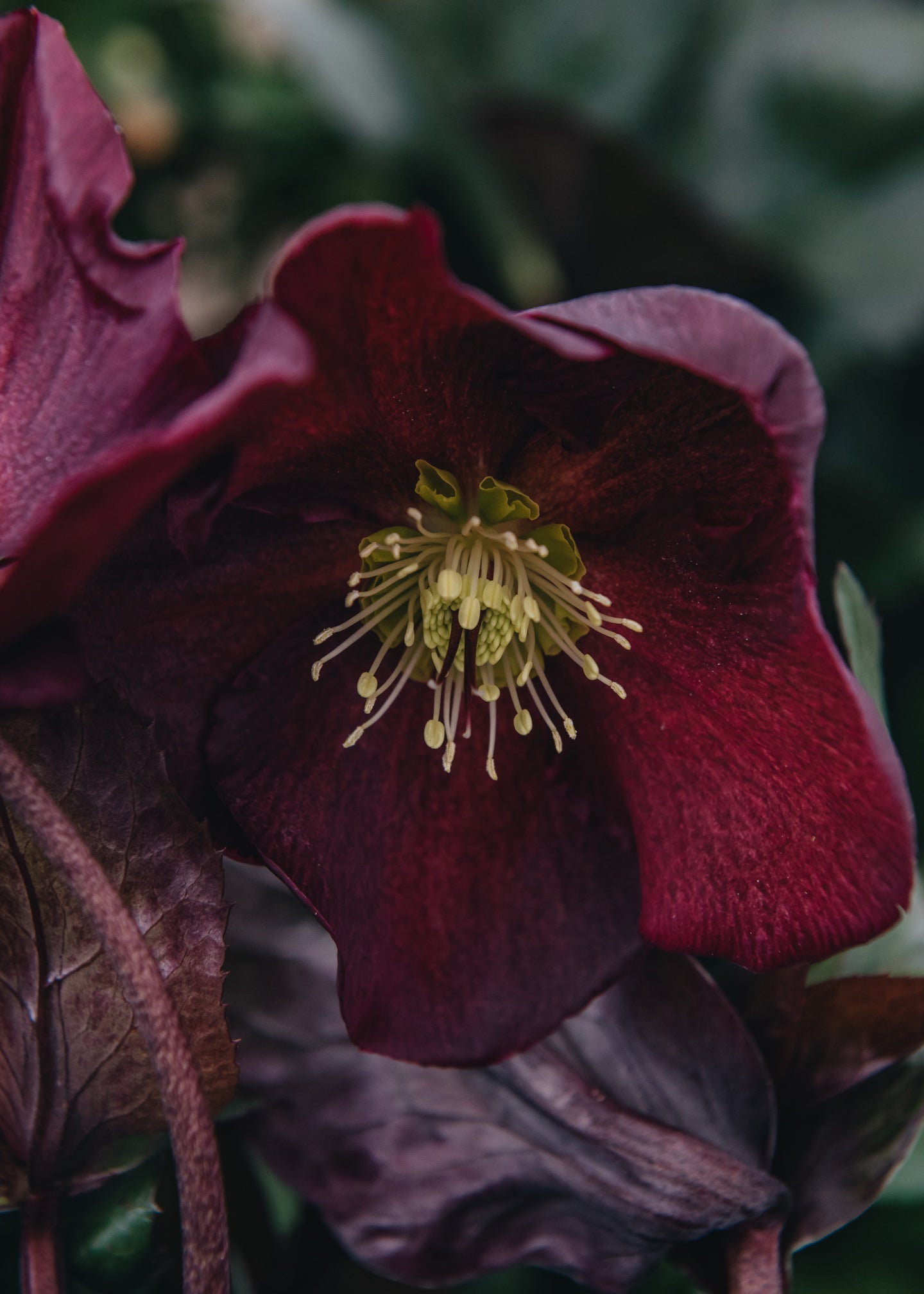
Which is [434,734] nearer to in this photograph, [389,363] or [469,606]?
[469,606]

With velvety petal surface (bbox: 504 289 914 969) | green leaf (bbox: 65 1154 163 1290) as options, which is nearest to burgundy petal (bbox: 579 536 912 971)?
velvety petal surface (bbox: 504 289 914 969)

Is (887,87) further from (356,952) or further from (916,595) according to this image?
(356,952)

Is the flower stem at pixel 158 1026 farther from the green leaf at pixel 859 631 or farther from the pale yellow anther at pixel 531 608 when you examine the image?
the green leaf at pixel 859 631

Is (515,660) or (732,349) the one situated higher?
(732,349)

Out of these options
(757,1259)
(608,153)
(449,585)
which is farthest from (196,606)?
(608,153)

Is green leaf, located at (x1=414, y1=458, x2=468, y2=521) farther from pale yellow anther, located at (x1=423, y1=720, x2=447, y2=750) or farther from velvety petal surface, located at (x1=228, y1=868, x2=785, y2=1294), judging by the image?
velvety petal surface, located at (x1=228, y1=868, x2=785, y2=1294)

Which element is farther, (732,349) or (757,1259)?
(757,1259)

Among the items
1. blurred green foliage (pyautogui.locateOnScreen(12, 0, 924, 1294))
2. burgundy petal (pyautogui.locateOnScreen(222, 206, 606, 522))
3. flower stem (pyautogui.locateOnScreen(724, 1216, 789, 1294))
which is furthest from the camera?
blurred green foliage (pyautogui.locateOnScreen(12, 0, 924, 1294))
